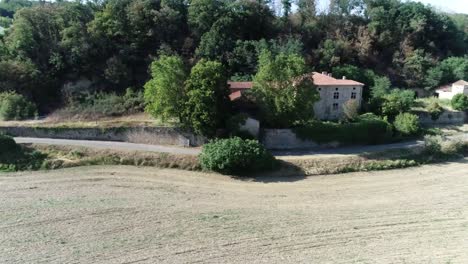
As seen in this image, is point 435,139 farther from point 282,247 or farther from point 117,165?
point 117,165

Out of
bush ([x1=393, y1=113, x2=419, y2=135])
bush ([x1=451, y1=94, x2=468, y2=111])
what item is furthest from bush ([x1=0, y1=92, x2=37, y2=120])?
bush ([x1=451, y1=94, x2=468, y2=111])

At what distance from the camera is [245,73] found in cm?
4216

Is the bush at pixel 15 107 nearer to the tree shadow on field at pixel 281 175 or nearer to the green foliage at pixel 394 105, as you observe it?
the tree shadow on field at pixel 281 175

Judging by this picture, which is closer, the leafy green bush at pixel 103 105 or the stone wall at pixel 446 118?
the leafy green bush at pixel 103 105

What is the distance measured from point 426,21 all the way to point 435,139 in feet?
94.9

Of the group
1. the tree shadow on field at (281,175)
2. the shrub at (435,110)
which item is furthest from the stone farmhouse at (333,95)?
the tree shadow on field at (281,175)

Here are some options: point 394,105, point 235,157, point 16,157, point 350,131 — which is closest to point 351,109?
point 350,131

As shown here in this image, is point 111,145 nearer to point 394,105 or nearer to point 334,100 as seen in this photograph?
point 334,100

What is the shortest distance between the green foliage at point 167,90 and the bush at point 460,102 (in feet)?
89.6

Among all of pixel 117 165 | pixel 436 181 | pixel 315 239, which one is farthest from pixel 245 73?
pixel 315 239

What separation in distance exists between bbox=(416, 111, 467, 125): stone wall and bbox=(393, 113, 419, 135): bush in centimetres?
427

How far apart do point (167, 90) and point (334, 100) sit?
15658mm

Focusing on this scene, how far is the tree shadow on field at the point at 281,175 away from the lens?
27.8 meters

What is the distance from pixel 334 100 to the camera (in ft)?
121
